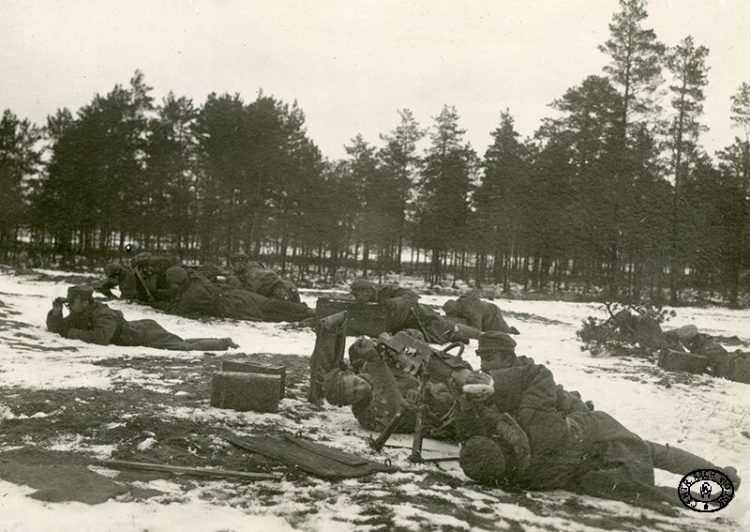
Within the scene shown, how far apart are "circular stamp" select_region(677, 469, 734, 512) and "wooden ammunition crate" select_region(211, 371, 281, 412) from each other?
335 cm

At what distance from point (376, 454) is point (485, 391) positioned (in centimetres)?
111

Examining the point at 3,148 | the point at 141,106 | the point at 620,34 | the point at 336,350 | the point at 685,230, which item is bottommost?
the point at 336,350

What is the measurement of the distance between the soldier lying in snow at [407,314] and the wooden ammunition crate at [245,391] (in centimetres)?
447

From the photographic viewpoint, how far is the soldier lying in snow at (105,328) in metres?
9.12

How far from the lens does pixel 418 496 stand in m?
4.15

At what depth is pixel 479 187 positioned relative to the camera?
36.3m

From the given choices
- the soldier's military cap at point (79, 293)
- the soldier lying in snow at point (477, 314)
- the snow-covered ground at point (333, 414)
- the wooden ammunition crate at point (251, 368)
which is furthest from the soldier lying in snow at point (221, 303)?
the wooden ammunition crate at point (251, 368)

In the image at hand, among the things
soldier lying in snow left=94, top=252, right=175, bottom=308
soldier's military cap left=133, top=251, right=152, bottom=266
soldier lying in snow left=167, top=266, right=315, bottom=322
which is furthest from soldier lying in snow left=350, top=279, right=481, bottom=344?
soldier's military cap left=133, top=251, right=152, bottom=266

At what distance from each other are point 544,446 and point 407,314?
584 centimetres

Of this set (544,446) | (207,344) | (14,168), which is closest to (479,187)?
(14,168)

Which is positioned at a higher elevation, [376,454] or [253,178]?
[253,178]

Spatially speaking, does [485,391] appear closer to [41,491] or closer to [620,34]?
[41,491]

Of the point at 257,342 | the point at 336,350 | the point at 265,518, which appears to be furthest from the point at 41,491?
the point at 257,342

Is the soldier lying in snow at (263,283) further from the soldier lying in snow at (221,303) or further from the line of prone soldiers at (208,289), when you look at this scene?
the soldier lying in snow at (221,303)
